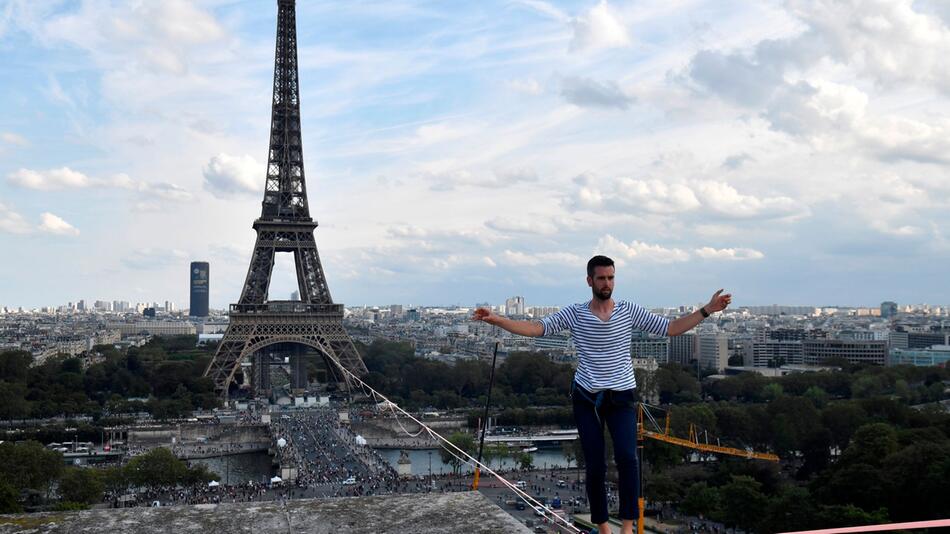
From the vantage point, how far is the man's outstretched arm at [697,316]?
4.74 m

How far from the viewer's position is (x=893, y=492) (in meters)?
23.3

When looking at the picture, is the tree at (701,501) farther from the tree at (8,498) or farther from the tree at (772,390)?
the tree at (772,390)

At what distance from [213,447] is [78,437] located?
623 centimetres

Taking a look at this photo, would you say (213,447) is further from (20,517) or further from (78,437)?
(20,517)

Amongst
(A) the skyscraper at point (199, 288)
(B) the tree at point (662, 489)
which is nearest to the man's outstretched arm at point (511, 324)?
(B) the tree at point (662, 489)

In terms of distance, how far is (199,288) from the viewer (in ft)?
575

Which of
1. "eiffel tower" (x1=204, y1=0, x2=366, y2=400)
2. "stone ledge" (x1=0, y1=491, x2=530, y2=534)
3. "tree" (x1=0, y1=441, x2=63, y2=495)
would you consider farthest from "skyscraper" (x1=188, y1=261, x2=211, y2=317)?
"stone ledge" (x1=0, y1=491, x2=530, y2=534)

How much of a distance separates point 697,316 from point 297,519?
85.9 inches

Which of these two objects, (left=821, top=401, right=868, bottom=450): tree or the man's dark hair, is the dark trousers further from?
(left=821, top=401, right=868, bottom=450): tree

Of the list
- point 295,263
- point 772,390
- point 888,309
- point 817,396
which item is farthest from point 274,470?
point 888,309

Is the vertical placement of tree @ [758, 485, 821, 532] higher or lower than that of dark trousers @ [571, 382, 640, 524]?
lower

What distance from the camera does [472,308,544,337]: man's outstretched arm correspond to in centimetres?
455

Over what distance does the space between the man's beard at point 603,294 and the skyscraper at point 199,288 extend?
172m

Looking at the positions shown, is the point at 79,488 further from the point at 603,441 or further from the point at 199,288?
the point at 199,288
